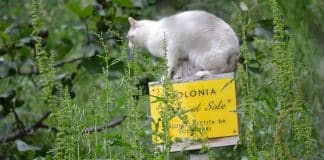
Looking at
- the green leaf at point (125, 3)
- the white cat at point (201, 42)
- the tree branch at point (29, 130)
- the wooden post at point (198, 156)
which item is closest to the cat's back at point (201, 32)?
the white cat at point (201, 42)

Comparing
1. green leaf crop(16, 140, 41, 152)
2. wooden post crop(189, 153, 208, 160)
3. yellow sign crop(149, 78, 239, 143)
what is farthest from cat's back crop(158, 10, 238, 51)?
green leaf crop(16, 140, 41, 152)

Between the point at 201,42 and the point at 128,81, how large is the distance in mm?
479

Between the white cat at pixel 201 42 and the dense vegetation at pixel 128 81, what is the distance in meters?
0.07

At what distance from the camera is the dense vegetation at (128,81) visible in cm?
163

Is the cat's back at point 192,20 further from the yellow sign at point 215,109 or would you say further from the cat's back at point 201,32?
the yellow sign at point 215,109

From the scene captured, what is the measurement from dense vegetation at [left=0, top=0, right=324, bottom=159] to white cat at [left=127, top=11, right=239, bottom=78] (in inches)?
2.8

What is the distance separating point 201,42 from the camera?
2.18 metres

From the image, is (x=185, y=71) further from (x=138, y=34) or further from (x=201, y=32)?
(x=138, y=34)

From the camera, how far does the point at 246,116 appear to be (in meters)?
1.68

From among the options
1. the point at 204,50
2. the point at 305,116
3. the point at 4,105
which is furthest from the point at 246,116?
the point at 4,105

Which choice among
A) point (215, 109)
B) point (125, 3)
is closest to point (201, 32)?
point (215, 109)

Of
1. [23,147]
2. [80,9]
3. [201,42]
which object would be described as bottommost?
[23,147]

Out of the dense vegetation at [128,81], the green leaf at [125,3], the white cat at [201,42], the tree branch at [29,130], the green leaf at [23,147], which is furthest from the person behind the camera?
the tree branch at [29,130]

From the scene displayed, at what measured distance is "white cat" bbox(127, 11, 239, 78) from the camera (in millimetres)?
2121
